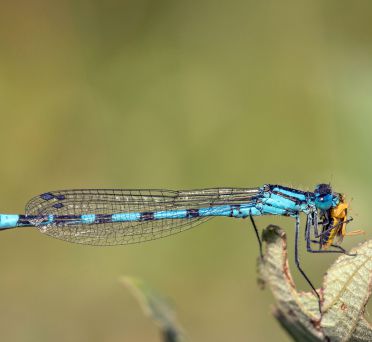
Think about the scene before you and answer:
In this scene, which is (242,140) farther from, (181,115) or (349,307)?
(349,307)

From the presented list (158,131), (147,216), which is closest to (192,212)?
(147,216)

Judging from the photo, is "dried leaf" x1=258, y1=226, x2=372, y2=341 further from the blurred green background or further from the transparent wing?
the blurred green background

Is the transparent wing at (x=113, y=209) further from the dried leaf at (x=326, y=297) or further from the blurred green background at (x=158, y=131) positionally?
the dried leaf at (x=326, y=297)

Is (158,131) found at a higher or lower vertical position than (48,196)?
higher

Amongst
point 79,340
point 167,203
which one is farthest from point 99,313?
point 167,203

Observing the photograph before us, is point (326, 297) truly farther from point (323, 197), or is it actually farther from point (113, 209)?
point (113, 209)

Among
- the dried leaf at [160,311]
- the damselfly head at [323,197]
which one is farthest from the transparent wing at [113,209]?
the dried leaf at [160,311]
